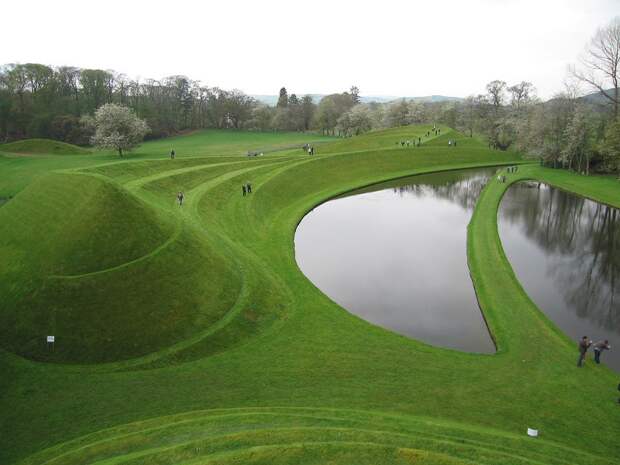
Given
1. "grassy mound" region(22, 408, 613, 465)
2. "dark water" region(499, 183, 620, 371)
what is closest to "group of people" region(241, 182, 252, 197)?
"dark water" region(499, 183, 620, 371)

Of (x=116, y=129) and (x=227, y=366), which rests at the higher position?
(x=116, y=129)

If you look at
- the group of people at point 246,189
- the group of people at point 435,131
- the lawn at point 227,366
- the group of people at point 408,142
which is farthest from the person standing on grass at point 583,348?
→ the group of people at point 435,131

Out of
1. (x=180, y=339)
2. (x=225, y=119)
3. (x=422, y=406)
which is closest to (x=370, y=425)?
(x=422, y=406)

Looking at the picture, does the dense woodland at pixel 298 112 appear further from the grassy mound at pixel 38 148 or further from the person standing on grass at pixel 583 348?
the person standing on grass at pixel 583 348

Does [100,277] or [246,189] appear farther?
[246,189]

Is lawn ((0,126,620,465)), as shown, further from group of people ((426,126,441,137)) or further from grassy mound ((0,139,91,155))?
group of people ((426,126,441,137))

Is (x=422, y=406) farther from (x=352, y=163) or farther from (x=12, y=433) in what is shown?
(x=352, y=163)

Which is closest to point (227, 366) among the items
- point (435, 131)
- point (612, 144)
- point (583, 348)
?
point (583, 348)

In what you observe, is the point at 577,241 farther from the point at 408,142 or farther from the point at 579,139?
the point at 408,142
